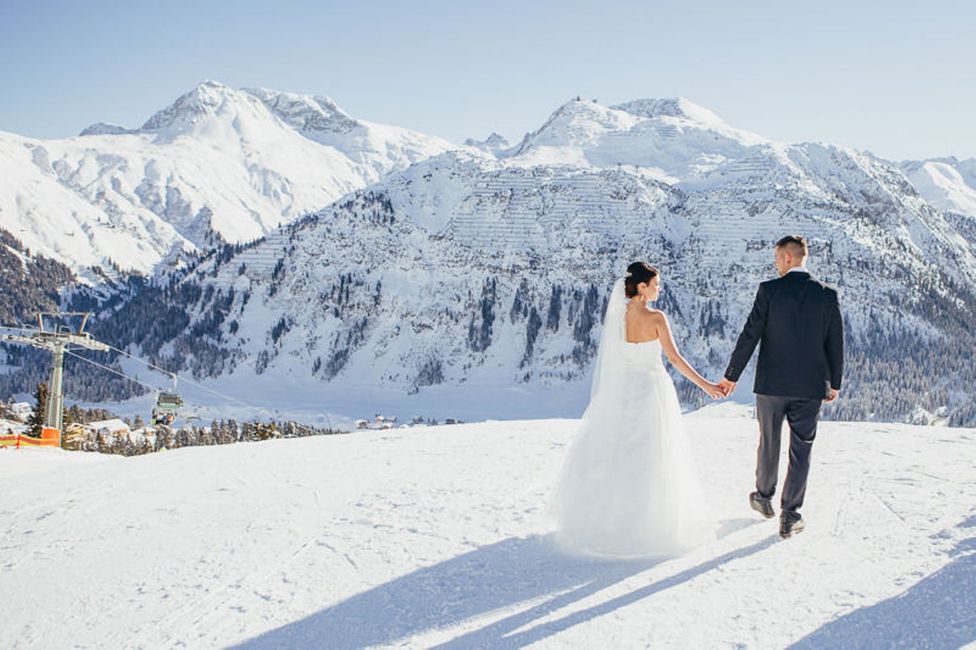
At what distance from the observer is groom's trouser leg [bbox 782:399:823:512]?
22.3 ft

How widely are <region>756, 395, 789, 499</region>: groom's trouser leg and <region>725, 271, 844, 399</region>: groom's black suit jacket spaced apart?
15cm

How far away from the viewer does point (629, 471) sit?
21.8ft

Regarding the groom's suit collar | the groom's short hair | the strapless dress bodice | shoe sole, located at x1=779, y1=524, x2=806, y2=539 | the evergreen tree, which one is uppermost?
the groom's short hair

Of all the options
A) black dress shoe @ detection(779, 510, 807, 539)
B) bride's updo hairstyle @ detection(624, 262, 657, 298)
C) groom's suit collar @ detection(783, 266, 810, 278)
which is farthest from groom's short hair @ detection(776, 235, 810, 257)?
black dress shoe @ detection(779, 510, 807, 539)

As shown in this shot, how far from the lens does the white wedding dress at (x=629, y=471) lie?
6473 mm

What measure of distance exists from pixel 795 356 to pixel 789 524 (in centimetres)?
168

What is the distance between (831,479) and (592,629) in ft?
19.0

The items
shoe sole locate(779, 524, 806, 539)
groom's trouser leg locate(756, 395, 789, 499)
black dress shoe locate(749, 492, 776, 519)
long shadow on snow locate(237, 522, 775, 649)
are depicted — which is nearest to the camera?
long shadow on snow locate(237, 522, 775, 649)

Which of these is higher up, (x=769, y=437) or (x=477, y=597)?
(x=769, y=437)

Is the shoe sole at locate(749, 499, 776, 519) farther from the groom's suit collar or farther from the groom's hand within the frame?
the groom's suit collar

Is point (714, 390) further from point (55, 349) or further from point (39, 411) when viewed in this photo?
point (39, 411)

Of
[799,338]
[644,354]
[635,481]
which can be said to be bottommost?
[635,481]

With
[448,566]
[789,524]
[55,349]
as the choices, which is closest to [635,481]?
[789,524]

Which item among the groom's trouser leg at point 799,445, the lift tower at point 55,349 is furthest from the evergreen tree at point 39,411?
the groom's trouser leg at point 799,445
